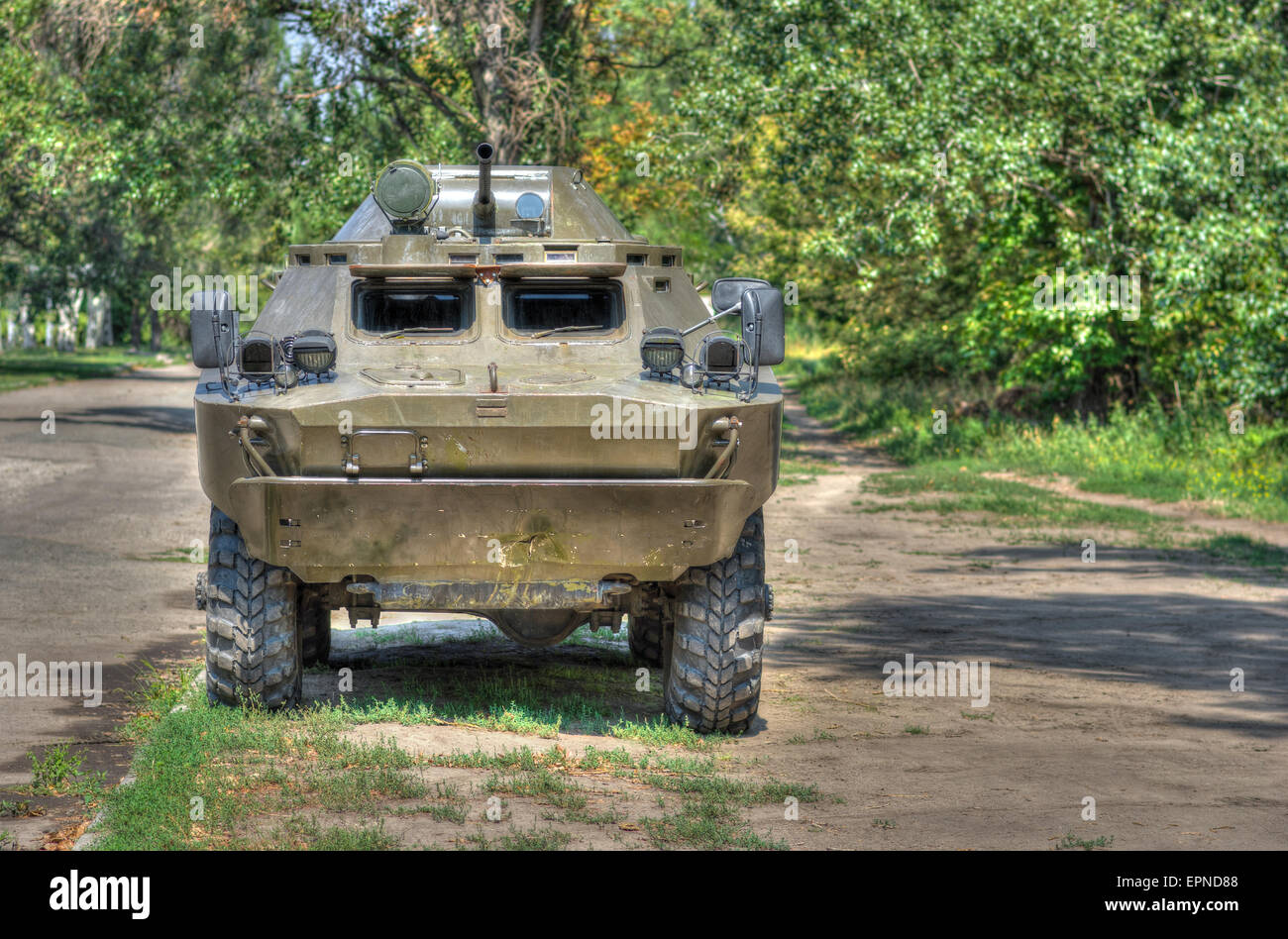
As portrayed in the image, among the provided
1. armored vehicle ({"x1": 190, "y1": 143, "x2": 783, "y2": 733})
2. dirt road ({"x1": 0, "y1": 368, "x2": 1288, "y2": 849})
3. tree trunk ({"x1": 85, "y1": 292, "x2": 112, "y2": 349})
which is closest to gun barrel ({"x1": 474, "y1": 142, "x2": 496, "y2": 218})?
armored vehicle ({"x1": 190, "y1": 143, "x2": 783, "y2": 733})

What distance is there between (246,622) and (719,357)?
8.00 ft

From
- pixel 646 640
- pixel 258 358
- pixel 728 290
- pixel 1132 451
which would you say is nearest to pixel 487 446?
→ pixel 258 358

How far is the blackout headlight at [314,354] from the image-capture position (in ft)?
22.9

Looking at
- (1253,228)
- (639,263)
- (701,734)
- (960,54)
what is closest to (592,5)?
(960,54)

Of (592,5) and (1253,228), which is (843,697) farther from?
(592,5)

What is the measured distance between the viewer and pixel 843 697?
8555mm

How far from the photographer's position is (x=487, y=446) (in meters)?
6.56

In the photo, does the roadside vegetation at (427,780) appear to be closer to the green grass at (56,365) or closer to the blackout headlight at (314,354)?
the blackout headlight at (314,354)

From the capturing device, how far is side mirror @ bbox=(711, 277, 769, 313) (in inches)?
295

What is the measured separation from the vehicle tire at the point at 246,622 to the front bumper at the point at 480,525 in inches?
15.5

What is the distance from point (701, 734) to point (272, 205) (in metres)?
19.6

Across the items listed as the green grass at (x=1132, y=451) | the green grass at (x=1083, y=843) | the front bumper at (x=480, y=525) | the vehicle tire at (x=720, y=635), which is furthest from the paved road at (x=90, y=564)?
the green grass at (x=1132, y=451)

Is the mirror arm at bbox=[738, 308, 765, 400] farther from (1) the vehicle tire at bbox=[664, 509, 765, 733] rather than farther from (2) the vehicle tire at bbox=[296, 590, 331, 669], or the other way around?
(2) the vehicle tire at bbox=[296, 590, 331, 669]

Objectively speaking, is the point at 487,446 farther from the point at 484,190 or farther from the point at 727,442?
the point at 484,190
